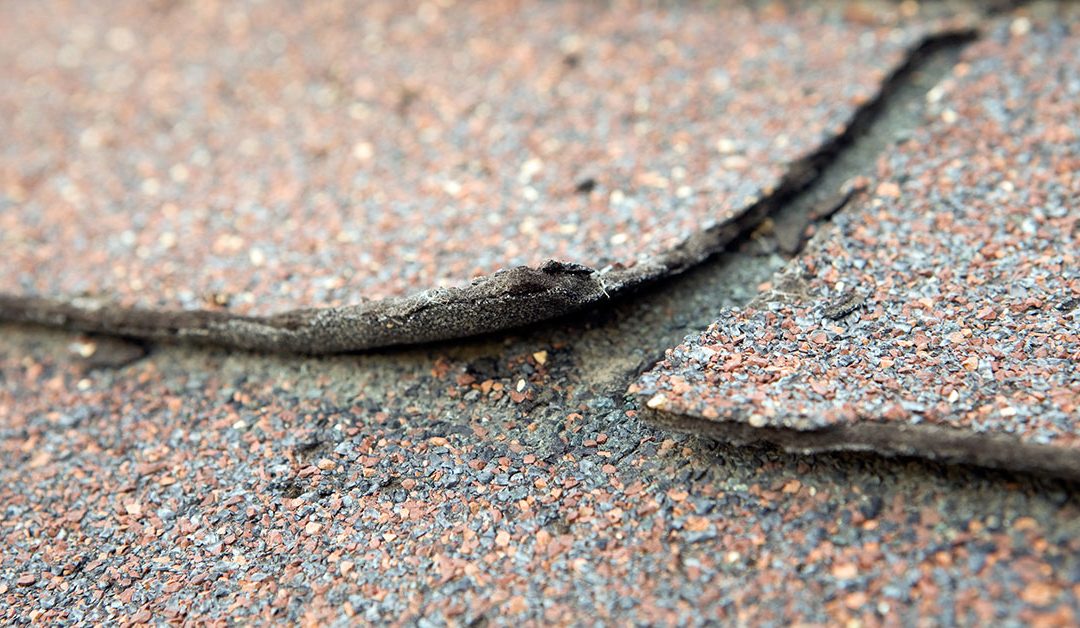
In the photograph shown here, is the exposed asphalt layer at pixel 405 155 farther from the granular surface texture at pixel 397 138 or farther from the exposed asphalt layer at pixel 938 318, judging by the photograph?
the exposed asphalt layer at pixel 938 318

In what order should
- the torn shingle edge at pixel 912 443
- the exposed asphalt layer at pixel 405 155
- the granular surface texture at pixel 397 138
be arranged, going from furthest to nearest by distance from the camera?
1. the granular surface texture at pixel 397 138
2. the exposed asphalt layer at pixel 405 155
3. the torn shingle edge at pixel 912 443

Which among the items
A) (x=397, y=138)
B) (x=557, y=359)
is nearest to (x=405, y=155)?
(x=397, y=138)

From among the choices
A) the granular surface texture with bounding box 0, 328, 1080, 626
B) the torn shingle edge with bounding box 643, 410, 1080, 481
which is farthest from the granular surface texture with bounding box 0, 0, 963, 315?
the torn shingle edge with bounding box 643, 410, 1080, 481

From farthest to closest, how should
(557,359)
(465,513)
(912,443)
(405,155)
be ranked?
(405,155) < (557,359) < (465,513) < (912,443)

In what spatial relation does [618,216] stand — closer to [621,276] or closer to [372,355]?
[621,276]

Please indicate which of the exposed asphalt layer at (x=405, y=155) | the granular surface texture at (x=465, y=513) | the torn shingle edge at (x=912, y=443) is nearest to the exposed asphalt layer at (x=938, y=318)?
the torn shingle edge at (x=912, y=443)

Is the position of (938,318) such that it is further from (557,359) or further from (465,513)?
(465,513)

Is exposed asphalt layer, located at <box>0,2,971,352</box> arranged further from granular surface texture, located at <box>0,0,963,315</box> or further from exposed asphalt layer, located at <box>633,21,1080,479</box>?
exposed asphalt layer, located at <box>633,21,1080,479</box>
